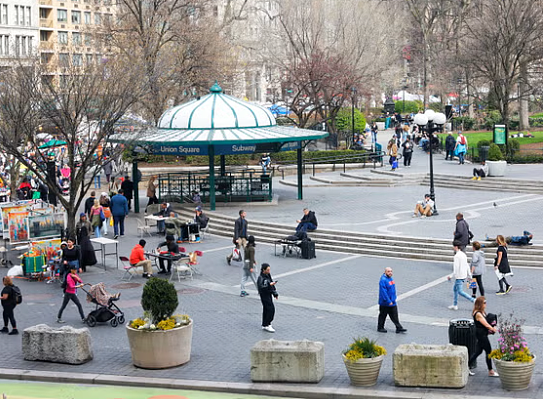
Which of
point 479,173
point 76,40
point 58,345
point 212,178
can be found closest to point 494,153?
point 479,173

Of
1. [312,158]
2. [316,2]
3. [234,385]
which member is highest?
[316,2]

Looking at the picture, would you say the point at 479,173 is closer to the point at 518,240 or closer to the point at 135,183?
the point at 518,240

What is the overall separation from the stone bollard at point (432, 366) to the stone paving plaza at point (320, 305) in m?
0.14

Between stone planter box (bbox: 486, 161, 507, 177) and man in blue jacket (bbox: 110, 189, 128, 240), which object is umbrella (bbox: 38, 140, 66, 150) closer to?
man in blue jacket (bbox: 110, 189, 128, 240)

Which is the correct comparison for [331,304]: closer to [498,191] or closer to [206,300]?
[206,300]

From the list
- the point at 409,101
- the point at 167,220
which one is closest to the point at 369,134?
the point at 409,101

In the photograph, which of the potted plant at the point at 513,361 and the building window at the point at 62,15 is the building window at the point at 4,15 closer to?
the building window at the point at 62,15

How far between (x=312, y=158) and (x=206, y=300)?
28.7 m

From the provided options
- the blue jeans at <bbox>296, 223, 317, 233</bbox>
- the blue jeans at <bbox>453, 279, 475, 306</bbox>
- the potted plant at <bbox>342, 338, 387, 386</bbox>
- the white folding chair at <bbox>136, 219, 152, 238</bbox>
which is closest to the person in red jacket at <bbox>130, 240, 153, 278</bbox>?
the blue jeans at <bbox>296, 223, 317, 233</bbox>

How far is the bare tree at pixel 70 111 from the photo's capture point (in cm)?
2608

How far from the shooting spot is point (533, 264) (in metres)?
24.1

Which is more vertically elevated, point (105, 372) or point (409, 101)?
point (409, 101)

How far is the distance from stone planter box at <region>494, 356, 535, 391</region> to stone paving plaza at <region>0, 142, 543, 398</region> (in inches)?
6.2

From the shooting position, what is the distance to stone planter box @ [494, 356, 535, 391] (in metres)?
13.8
